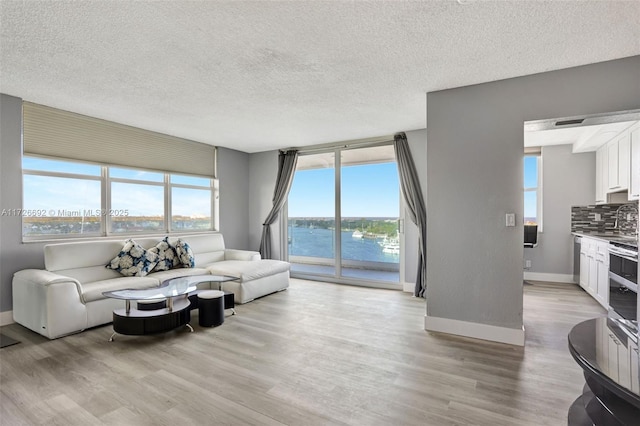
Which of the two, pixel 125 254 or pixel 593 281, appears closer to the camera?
pixel 125 254

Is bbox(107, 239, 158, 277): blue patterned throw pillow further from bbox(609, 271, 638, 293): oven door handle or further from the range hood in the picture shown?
bbox(609, 271, 638, 293): oven door handle

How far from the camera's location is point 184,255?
189 inches

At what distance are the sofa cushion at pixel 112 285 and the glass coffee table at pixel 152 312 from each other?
156 millimetres

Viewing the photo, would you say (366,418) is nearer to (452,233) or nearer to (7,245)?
(452,233)

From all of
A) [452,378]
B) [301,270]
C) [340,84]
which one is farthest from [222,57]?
[301,270]

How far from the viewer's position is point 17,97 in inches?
143

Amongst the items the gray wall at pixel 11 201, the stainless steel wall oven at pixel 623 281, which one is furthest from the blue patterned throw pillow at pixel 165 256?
the stainless steel wall oven at pixel 623 281

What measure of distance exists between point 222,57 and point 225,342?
2.74 m

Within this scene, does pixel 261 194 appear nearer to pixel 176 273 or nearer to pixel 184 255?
pixel 184 255

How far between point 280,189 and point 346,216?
1.57 metres

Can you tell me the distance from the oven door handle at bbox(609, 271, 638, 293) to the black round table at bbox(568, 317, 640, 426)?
2.81 metres

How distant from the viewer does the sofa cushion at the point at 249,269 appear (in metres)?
4.55

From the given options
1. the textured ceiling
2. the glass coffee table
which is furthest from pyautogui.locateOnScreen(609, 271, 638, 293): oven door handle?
the glass coffee table

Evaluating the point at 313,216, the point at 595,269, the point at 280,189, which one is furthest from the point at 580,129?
the point at 280,189
